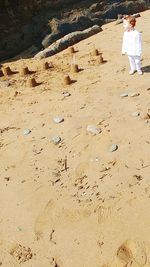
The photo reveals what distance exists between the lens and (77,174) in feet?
20.5

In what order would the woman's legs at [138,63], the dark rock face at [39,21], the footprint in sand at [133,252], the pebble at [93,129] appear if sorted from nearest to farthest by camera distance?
the footprint in sand at [133,252] → the pebble at [93,129] → the woman's legs at [138,63] → the dark rock face at [39,21]

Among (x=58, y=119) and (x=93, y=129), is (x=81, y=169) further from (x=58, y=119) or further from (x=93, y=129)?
(x=58, y=119)

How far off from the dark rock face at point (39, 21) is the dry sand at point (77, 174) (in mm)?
3496

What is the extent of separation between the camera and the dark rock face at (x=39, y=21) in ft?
41.1

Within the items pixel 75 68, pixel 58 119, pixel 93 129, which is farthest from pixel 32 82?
pixel 93 129

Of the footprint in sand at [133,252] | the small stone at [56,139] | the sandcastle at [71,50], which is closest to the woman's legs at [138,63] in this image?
the small stone at [56,139]

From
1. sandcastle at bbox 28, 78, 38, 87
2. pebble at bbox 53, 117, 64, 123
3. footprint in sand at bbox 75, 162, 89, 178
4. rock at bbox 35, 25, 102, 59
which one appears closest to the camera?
footprint in sand at bbox 75, 162, 89, 178

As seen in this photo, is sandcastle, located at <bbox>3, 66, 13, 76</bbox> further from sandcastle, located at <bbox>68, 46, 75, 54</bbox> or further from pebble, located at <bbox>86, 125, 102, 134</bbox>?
pebble, located at <bbox>86, 125, 102, 134</bbox>

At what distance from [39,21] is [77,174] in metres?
8.25

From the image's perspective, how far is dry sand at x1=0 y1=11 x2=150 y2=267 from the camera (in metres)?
5.07

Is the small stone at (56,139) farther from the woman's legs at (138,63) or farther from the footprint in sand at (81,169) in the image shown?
the woman's legs at (138,63)

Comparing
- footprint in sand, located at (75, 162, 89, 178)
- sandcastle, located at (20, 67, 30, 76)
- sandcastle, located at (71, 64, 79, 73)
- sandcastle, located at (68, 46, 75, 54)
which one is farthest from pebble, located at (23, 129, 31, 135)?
sandcastle, located at (68, 46, 75, 54)

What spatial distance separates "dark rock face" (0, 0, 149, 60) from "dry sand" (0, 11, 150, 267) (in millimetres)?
3496

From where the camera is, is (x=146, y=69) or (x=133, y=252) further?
(x=146, y=69)
